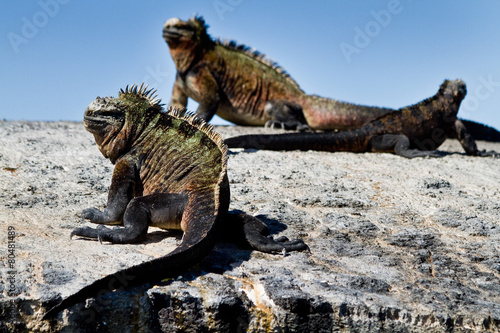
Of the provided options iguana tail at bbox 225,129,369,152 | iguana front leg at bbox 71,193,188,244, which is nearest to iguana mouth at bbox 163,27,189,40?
iguana tail at bbox 225,129,369,152

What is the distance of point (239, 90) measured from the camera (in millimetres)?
9062

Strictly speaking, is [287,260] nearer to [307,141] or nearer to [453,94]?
[307,141]

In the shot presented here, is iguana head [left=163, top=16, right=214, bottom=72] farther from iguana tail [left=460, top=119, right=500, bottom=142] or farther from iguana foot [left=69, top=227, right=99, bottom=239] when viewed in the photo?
iguana foot [left=69, top=227, right=99, bottom=239]

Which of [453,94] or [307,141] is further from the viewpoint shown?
[453,94]

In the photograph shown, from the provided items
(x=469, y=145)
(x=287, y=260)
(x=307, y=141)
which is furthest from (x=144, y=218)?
(x=469, y=145)

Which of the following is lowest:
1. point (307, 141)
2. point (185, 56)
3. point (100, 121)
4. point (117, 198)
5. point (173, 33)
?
point (117, 198)

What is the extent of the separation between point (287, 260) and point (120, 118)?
5.01ft

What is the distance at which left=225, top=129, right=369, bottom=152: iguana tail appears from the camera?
6277mm

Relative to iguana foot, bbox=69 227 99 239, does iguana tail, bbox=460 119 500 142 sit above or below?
above

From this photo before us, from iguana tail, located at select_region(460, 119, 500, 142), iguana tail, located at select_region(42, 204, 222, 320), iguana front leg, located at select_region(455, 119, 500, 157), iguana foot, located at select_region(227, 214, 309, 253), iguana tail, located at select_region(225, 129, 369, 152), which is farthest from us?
iguana tail, located at select_region(460, 119, 500, 142)

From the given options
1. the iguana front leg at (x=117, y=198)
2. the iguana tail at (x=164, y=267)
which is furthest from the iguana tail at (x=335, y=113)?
the iguana tail at (x=164, y=267)

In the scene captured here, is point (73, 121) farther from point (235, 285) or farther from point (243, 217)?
point (235, 285)

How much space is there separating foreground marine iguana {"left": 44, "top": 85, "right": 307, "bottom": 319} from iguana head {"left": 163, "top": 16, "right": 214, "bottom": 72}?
496 cm

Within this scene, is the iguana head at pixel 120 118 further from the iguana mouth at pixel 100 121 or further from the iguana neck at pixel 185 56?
the iguana neck at pixel 185 56
